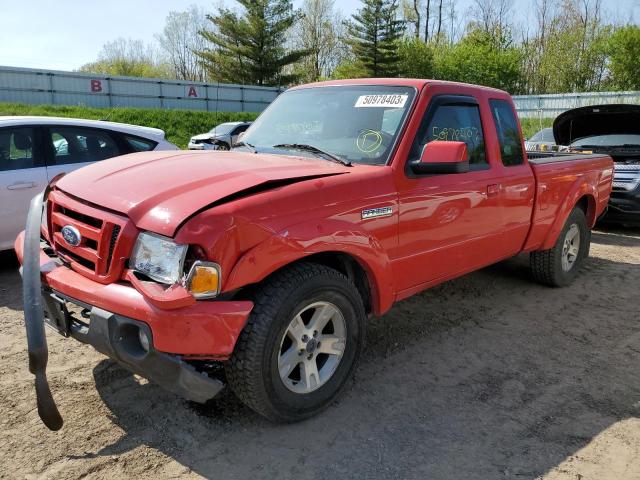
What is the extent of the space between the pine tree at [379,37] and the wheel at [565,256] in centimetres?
4107

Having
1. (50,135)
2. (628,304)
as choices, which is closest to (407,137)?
(628,304)

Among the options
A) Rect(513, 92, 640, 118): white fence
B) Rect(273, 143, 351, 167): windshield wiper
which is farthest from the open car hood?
Rect(513, 92, 640, 118): white fence

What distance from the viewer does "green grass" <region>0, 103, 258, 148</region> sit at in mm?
23766

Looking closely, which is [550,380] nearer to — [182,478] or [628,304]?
[628,304]

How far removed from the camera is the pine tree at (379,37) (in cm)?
4475

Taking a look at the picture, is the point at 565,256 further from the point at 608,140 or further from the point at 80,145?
the point at 80,145

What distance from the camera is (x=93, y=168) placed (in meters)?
3.50

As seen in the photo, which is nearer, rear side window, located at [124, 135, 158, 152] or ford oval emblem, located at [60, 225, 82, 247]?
ford oval emblem, located at [60, 225, 82, 247]

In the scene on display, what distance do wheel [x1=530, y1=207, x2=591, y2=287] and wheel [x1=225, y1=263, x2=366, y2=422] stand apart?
3.01 meters

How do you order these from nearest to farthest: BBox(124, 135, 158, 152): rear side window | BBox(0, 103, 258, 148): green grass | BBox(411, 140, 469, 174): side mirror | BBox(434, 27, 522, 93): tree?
BBox(411, 140, 469, 174): side mirror
BBox(124, 135, 158, 152): rear side window
BBox(0, 103, 258, 148): green grass
BBox(434, 27, 522, 93): tree

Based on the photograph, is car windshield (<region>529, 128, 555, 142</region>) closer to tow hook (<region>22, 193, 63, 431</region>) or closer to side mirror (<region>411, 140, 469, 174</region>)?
side mirror (<region>411, 140, 469, 174</region>)

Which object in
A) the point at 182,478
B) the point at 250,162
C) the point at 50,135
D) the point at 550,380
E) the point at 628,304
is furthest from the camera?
the point at 50,135

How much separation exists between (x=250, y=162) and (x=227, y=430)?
156cm

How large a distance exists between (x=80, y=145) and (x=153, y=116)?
22214mm
